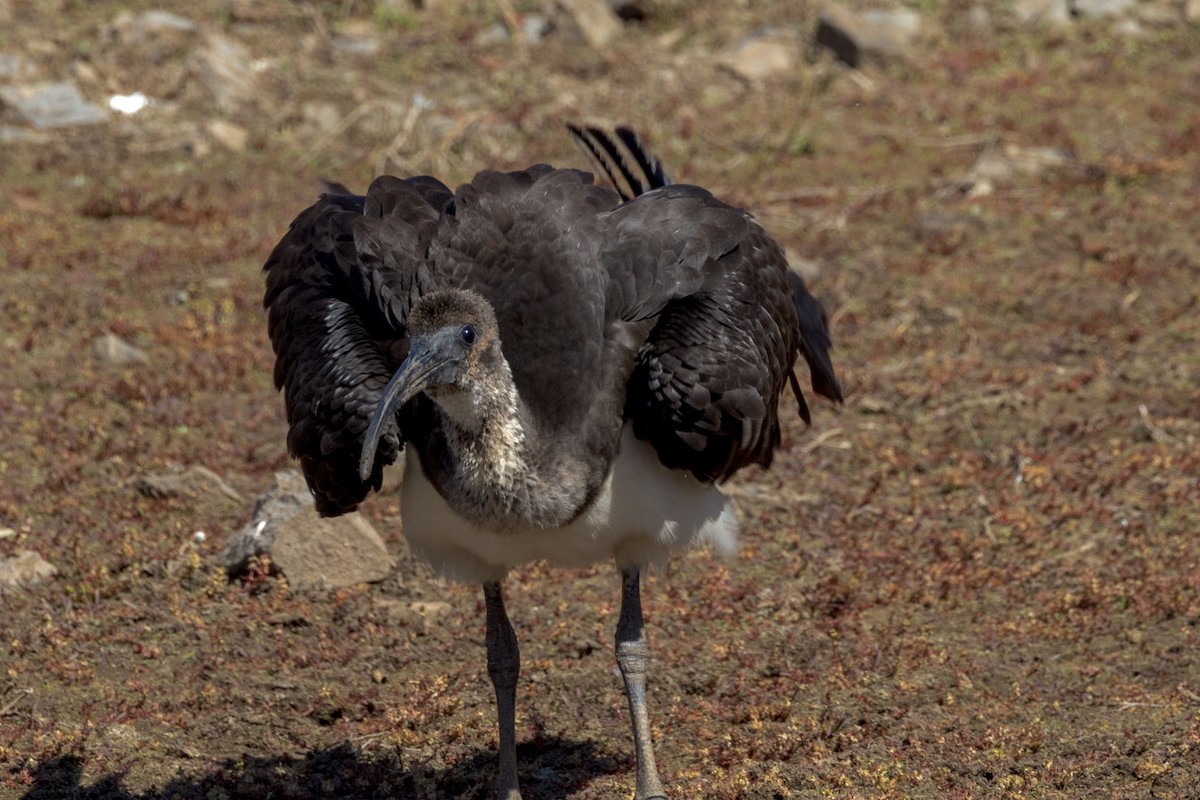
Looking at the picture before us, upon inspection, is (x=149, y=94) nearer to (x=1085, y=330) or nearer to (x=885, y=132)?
(x=885, y=132)

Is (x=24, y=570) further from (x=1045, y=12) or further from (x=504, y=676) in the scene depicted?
(x=1045, y=12)

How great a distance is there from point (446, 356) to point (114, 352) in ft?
18.2

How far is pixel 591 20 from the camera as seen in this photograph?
15969 mm

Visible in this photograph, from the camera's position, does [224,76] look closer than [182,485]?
No

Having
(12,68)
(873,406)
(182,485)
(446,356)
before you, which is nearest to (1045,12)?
(873,406)

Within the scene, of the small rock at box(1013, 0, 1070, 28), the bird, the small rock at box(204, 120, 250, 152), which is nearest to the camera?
the bird

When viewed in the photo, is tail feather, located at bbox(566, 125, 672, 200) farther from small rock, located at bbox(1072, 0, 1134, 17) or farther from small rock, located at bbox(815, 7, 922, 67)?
small rock, located at bbox(1072, 0, 1134, 17)

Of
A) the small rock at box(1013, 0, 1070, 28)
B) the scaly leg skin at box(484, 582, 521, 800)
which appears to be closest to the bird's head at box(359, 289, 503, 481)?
the scaly leg skin at box(484, 582, 521, 800)

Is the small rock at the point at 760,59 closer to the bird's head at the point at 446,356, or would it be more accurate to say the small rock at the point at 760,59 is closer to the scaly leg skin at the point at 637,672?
the scaly leg skin at the point at 637,672

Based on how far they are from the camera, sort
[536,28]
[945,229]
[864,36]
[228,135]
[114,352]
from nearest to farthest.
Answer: [114,352] → [945,229] → [228,135] → [864,36] → [536,28]

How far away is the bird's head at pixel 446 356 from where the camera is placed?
16.1ft

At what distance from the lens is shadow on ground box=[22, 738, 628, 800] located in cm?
593

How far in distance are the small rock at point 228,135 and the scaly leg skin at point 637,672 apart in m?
9.13

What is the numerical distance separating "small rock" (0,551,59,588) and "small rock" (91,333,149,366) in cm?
258
